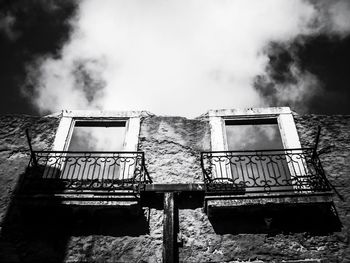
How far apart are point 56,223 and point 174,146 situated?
323 cm

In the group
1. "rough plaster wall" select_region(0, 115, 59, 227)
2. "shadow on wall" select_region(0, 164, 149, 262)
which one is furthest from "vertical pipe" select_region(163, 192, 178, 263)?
"rough plaster wall" select_region(0, 115, 59, 227)

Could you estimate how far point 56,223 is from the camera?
626 cm

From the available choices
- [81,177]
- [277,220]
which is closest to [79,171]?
[81,177]

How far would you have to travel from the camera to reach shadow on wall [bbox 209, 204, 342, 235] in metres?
6.03

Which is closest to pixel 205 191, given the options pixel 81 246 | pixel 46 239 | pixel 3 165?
pixel 81 246

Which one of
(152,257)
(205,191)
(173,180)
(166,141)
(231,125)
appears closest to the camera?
(152,257)

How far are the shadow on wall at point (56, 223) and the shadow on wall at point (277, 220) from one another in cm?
163

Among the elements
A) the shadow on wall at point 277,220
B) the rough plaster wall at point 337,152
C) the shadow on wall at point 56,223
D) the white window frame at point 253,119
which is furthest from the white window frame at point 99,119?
the rough plaster wall at point 337,152

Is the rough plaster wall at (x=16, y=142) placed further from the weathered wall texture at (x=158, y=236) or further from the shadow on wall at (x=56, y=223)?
the shadow on wall at (x=56, y=223)

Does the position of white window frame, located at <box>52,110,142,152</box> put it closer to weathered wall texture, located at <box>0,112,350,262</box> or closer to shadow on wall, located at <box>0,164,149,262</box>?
weathered wall texture, located at <box>0,112,350,262</box>

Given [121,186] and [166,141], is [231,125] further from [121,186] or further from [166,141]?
[121,186]

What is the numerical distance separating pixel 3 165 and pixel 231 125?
598 cm

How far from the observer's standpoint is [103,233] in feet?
20.2

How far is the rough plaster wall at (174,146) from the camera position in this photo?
714 cm
